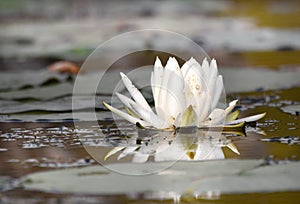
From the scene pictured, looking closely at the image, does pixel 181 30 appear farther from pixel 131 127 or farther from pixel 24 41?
pixel 131 127

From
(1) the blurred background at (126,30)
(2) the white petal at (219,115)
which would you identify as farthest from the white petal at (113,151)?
(1) the blurred background at (126,30)

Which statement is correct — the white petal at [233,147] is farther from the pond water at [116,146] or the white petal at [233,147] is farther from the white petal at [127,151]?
the white petal at [127,151]

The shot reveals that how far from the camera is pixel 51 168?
2.79 m

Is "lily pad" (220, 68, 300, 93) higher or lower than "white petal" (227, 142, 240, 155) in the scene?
higher

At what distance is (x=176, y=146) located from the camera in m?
3.09

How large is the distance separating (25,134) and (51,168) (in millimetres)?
756

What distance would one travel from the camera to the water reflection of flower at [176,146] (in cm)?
292

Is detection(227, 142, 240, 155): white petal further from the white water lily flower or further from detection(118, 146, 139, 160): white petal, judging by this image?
detection(118, 146, 139, 160): white petal

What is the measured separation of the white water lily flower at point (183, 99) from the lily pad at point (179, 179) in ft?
1.76

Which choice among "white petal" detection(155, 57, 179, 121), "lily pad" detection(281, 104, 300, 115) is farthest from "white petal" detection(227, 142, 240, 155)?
"lily pad" detection(281, 104, 300, 115)

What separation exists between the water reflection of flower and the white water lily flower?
0.16 ft

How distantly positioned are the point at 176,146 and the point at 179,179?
56 cm

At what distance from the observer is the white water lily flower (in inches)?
128

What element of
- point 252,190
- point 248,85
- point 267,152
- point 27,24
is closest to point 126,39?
point 27,24
